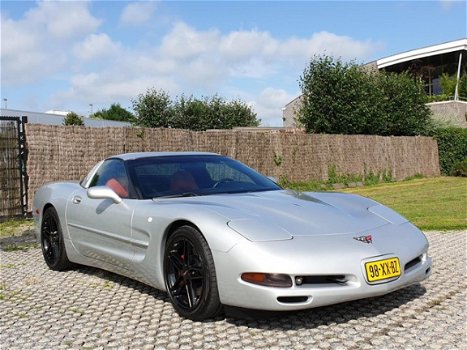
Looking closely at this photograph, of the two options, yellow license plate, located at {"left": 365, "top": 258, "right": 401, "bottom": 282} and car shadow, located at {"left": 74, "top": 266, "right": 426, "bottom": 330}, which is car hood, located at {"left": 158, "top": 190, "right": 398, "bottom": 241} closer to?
yellow license plate, located at {"left": 365, "top": 258, "right": 401, "bottom": 282}

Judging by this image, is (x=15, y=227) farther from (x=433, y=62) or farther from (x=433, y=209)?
(x=433, y=62)

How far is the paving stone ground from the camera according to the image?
3.41 metres

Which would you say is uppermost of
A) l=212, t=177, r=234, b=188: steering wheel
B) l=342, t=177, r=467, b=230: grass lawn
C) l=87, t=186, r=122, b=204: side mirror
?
l=212, t=177, r=234, b=188: steering wheel

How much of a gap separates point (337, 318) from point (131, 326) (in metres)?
1.46

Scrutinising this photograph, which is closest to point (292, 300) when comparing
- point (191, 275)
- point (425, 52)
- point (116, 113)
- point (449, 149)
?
point (191, 275)

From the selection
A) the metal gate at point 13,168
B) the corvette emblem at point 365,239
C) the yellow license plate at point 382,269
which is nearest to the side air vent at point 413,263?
the yellow license plate at point 382,269

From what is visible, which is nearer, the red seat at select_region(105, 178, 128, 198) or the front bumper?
the front bumper

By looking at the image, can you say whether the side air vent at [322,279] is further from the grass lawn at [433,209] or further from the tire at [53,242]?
the grass lawn at [433,209]

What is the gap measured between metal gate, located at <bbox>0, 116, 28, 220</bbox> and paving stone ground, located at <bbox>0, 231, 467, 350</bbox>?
5.62 metres

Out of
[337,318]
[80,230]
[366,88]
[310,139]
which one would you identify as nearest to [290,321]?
[337,318]

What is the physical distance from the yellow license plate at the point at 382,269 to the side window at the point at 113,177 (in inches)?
87.6

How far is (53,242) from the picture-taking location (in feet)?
19.4

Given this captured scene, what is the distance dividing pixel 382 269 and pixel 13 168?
28.5ft

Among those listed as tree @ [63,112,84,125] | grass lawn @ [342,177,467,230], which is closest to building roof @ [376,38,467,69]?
tree @ [63,112,84,125]
